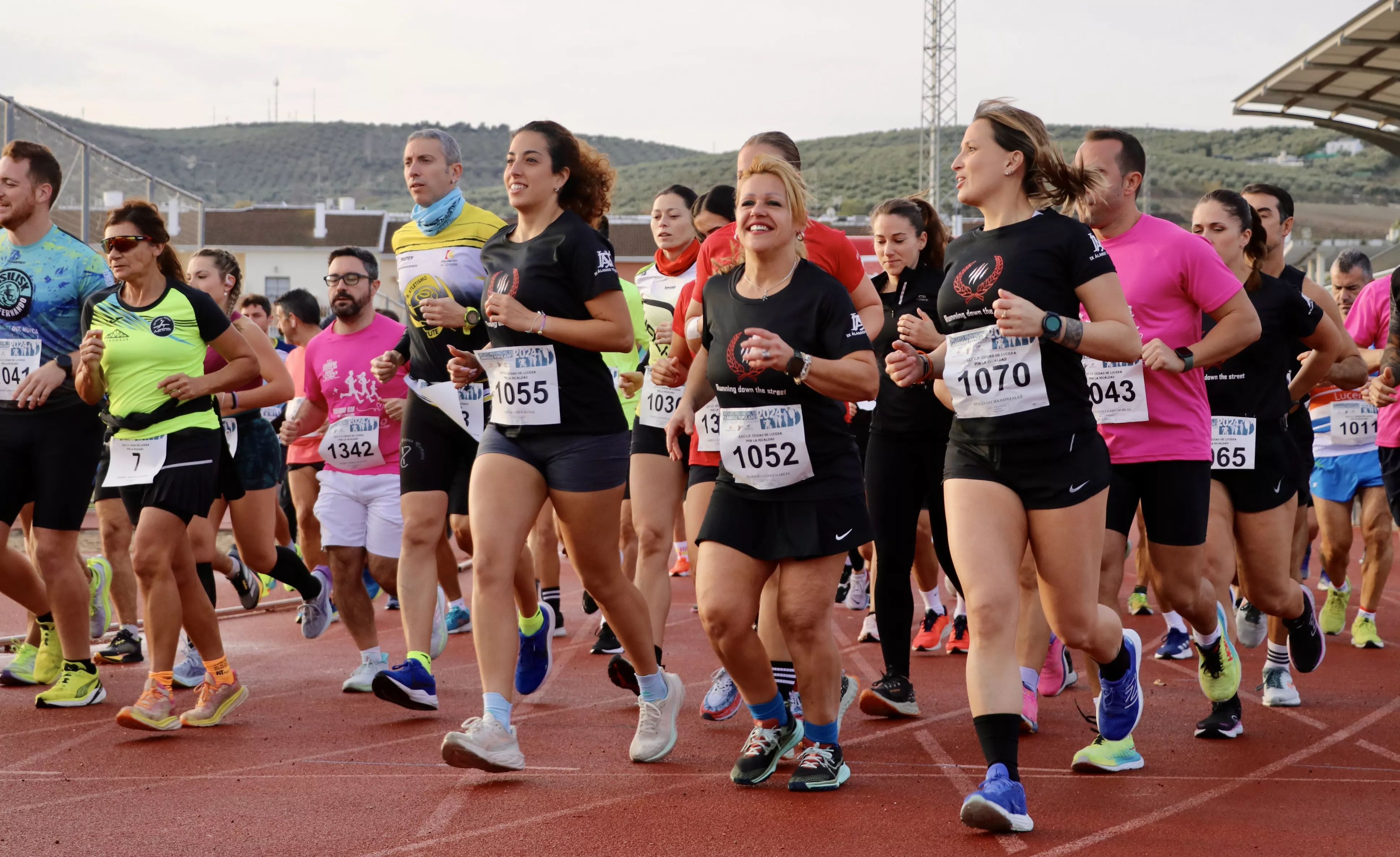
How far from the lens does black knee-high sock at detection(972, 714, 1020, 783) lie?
4289 mm

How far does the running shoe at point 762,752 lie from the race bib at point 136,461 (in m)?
2.84

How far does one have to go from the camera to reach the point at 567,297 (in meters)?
5.35

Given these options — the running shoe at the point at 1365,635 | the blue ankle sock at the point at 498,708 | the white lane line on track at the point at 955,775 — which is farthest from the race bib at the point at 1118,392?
the running shoe at the point at 1365,635

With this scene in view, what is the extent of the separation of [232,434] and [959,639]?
15.2ft

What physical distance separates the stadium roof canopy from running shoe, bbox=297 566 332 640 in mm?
11065

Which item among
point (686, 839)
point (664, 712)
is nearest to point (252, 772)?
point (664, 712)

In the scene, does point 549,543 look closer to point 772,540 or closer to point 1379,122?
point 772,540

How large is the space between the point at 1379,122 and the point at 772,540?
50.6ft

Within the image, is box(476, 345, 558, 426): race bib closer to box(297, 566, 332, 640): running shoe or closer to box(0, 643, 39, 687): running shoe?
box(297, 566, 332, 640): running shoe

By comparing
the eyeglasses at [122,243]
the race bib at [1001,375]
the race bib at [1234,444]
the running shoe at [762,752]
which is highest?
the eyeglasses at [122,243]

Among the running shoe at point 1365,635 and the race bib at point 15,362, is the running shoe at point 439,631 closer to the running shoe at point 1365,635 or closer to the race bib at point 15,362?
the race bib at point 15,362

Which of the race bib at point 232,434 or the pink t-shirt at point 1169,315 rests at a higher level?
the pink t-shirt at point 1169,315

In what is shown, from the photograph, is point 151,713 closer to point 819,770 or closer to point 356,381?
point 356,381

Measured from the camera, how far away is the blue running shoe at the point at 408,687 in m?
5.84
